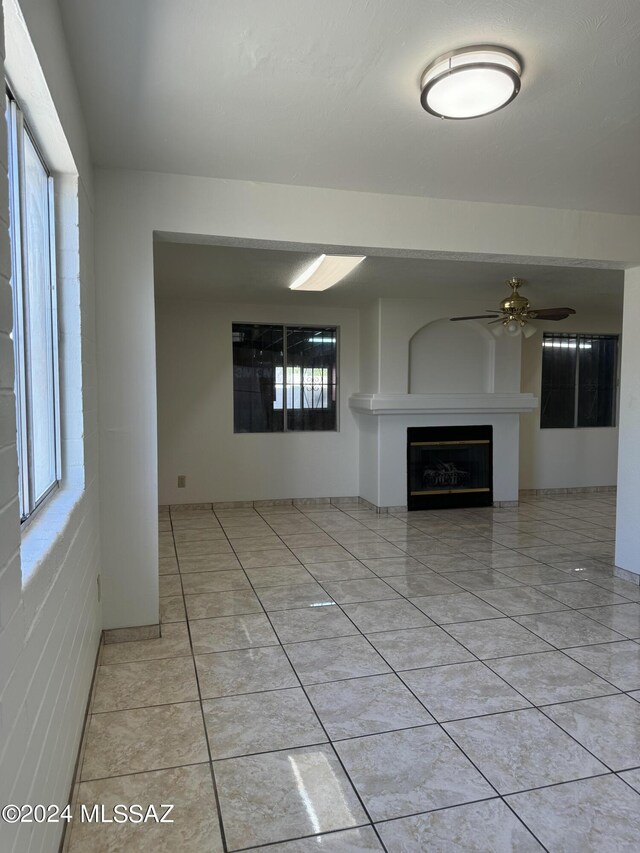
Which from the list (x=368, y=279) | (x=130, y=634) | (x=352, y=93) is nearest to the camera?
(x=352, y=93)

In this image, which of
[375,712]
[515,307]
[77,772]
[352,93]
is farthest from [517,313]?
[77,772]

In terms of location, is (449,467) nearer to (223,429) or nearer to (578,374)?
(578,374)

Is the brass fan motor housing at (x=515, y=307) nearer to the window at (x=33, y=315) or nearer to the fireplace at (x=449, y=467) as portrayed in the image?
the fireplace at (x=449, y=467)

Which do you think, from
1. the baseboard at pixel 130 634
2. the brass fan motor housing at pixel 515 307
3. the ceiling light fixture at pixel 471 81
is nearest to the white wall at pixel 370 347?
the brass fan motor housing at pixel 515 307

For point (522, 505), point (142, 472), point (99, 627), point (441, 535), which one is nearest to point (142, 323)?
point (142, 472)

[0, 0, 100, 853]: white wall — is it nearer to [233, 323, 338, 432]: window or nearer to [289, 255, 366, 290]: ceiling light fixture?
[289, 255, 366, 290]: ceiling light fixture

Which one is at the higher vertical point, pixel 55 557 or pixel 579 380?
pixel 579 380

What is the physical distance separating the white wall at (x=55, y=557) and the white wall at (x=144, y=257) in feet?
0.61

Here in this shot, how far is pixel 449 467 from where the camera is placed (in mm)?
6668

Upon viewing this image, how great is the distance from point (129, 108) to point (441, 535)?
4.34 m

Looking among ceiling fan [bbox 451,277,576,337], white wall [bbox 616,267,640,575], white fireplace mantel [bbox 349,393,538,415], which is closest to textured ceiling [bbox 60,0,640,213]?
white wall [bbox 616,267,640,575]

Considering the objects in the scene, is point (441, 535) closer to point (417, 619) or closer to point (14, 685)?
point (417, 619)

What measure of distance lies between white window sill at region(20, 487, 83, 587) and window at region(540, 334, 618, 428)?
21.6 feet

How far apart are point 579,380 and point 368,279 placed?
3.83 m
